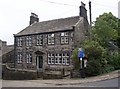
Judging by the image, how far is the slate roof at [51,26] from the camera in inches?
1421

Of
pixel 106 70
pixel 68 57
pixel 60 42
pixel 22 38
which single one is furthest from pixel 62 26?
pixel 106 70

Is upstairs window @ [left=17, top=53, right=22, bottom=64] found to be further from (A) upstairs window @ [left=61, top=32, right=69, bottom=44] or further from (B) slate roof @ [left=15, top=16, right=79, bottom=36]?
A: (A) upstairs window @ [left=61, top=32, right=69, bottom=44]

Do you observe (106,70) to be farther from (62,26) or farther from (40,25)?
(40,25)

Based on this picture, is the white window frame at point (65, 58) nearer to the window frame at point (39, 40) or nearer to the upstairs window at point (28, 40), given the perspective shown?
the window frame at point (39, 40)

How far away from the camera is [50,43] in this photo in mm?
36531

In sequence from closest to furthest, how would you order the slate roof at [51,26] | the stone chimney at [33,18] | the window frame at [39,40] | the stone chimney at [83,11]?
1. the slate roof at [51,26]
2. the stone chimney at [83,11]
3. the window frame at [39,40]
4. the stone chimney at [33,18]

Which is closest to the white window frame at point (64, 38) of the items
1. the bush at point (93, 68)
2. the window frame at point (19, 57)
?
the bush at point (93, 68)

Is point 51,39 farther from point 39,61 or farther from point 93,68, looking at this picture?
point 93,68

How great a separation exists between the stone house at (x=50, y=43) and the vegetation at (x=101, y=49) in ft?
7.59

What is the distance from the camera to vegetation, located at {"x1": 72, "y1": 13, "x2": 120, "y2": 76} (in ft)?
87.2

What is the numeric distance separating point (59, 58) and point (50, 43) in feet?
9.85

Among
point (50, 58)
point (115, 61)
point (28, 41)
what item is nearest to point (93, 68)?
point (115, 61)

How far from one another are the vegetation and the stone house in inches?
91.1

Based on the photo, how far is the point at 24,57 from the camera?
39969mm
